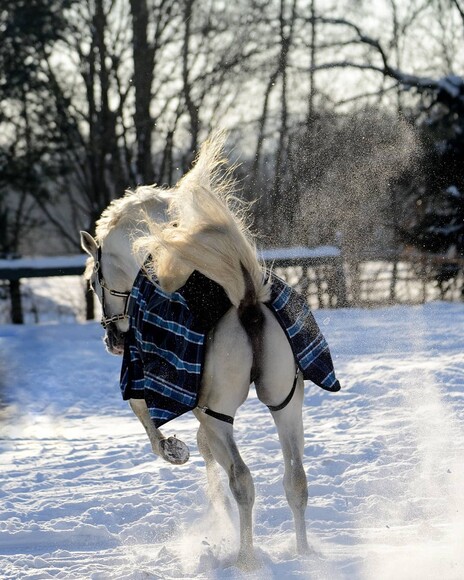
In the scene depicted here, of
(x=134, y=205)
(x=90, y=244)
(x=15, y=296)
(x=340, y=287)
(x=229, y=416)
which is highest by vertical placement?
(x=134, y=205)

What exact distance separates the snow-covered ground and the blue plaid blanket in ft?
2.45

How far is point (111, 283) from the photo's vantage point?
16.3 ft

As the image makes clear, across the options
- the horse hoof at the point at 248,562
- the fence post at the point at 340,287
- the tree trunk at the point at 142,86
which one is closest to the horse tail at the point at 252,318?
the horse hoof at the point at 248,562

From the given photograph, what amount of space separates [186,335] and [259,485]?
1.66 metres

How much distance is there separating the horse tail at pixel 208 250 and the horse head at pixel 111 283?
68cm

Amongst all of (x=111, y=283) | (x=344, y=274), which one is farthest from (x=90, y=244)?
(x=344, y=274)

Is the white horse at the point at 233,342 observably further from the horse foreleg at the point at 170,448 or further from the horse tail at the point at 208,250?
the horse foreleg at the point at 170,448

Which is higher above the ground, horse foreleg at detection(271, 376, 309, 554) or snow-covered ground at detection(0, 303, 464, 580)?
horse foreleg at detection(271, 376, 309, 554)

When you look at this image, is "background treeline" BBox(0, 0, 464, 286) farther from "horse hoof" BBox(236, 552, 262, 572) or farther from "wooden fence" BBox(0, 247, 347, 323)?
"horse hoof" BBox(236, 552, 262, 572)

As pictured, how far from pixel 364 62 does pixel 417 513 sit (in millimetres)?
13340

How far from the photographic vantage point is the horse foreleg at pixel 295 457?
13.4 feet

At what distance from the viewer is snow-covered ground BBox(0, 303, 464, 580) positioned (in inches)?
164

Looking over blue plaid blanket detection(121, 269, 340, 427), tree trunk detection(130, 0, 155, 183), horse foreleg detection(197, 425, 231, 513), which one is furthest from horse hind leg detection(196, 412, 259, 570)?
tree trunk detection(130, 0, 155, 183)

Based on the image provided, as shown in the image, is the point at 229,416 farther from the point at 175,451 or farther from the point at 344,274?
the point at 344,274
